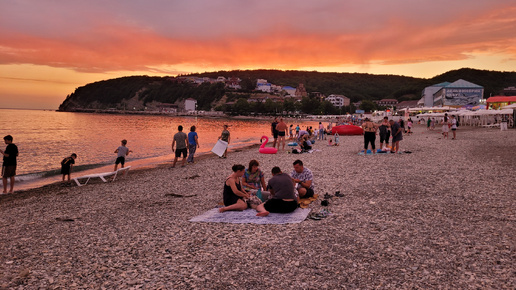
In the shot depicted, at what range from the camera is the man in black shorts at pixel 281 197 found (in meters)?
6.93

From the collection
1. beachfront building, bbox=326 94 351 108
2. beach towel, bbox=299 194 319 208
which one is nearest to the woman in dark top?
beach towel, bbox=299 194 319 208

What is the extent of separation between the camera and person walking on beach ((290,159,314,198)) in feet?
26.5

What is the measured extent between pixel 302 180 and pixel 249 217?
209 centimetres

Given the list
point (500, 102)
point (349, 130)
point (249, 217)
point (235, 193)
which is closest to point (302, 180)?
point (235, 193)

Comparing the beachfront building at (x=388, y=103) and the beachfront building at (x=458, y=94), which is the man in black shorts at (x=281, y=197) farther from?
the beachfront building at (x=388, y=103)

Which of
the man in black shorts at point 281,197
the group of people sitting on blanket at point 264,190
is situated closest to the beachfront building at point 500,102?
the group of people sitting on blanket at point 264,190

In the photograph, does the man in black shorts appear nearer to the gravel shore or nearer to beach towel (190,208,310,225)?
beach towel (190,208,310,225)

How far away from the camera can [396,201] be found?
26.0 ft

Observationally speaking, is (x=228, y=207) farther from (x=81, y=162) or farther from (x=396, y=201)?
(x=81, y=162)

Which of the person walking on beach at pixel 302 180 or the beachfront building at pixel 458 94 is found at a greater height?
the beachfront building at pixel 458 94

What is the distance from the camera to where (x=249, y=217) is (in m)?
6.84

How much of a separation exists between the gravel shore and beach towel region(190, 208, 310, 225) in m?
0.21

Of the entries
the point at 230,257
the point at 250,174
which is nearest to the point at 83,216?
the point at 250,174

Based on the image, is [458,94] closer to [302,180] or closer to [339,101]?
[302,180]
